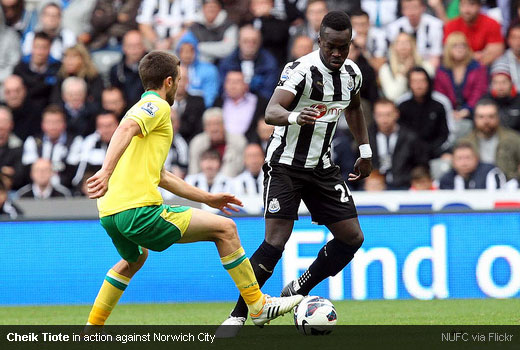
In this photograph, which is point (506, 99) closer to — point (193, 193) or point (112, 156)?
point (193, 193)

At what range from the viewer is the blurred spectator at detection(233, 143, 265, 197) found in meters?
12.6

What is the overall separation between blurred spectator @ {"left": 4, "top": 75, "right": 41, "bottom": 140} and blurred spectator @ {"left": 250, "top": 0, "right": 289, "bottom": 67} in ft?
11.1

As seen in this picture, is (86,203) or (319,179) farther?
(86,203)

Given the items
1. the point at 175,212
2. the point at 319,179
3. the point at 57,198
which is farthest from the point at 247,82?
the point at 175,212

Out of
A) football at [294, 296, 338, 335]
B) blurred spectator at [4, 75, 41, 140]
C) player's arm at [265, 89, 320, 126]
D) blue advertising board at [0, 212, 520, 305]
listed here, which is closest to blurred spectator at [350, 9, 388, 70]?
blue advertising board at [0, 212, 520, 305]

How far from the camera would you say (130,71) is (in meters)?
14.2

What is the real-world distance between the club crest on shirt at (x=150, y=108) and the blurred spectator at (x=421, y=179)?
597cm

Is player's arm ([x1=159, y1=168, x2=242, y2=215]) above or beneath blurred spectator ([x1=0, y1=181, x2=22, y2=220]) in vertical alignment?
above

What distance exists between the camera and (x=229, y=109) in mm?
13641

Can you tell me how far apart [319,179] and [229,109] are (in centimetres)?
618

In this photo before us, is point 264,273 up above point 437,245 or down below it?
above

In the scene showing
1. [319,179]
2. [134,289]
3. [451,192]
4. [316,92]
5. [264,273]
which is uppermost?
[316,92]

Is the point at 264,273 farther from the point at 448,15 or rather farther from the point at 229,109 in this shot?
the point at 448,15

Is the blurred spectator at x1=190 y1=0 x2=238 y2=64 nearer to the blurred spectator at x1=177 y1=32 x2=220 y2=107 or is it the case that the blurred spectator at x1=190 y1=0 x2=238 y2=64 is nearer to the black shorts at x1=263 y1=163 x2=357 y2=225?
the blurred spectator at x1=177 y1=32 x2=220 y2=107
